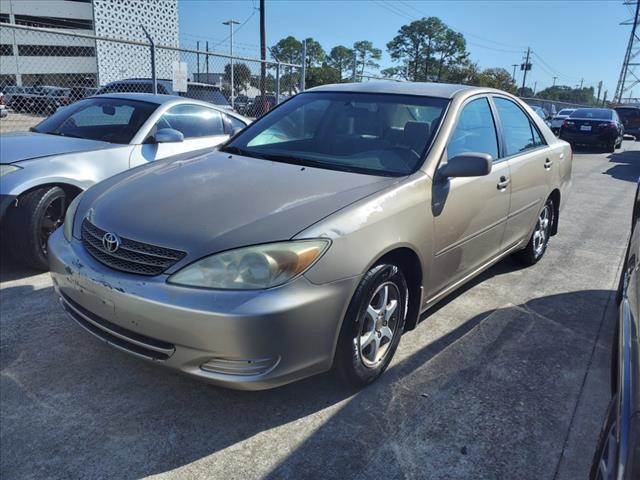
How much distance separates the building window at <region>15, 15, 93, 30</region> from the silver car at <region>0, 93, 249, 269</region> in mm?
67106

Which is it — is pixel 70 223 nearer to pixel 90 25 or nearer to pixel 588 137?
pixel 588 137

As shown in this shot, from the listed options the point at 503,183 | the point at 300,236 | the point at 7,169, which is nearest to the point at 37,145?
the point at 7,169

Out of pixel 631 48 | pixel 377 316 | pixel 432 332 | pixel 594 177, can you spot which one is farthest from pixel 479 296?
pixel 631 48

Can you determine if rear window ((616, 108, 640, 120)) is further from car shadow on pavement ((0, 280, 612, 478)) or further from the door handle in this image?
car shadow on pavement ((0, 280, 612, 478))

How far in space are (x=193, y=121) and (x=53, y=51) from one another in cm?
5648

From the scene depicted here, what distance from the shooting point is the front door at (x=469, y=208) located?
10.3 feet

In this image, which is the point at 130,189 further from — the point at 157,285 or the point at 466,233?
the point at 466,233

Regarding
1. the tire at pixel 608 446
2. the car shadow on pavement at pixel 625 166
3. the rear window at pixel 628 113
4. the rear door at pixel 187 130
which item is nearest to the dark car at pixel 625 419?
the tire at pixel 608 446

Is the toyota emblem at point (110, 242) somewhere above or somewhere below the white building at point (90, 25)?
below

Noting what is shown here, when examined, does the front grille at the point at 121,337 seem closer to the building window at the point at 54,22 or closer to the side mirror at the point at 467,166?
the side mirror at the point at 467,166

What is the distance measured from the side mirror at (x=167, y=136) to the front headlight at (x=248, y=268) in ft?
9.59

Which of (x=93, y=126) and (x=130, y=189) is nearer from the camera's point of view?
(x=130, y=189)

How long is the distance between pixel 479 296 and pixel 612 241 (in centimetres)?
281

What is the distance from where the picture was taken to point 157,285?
2.28 meters
